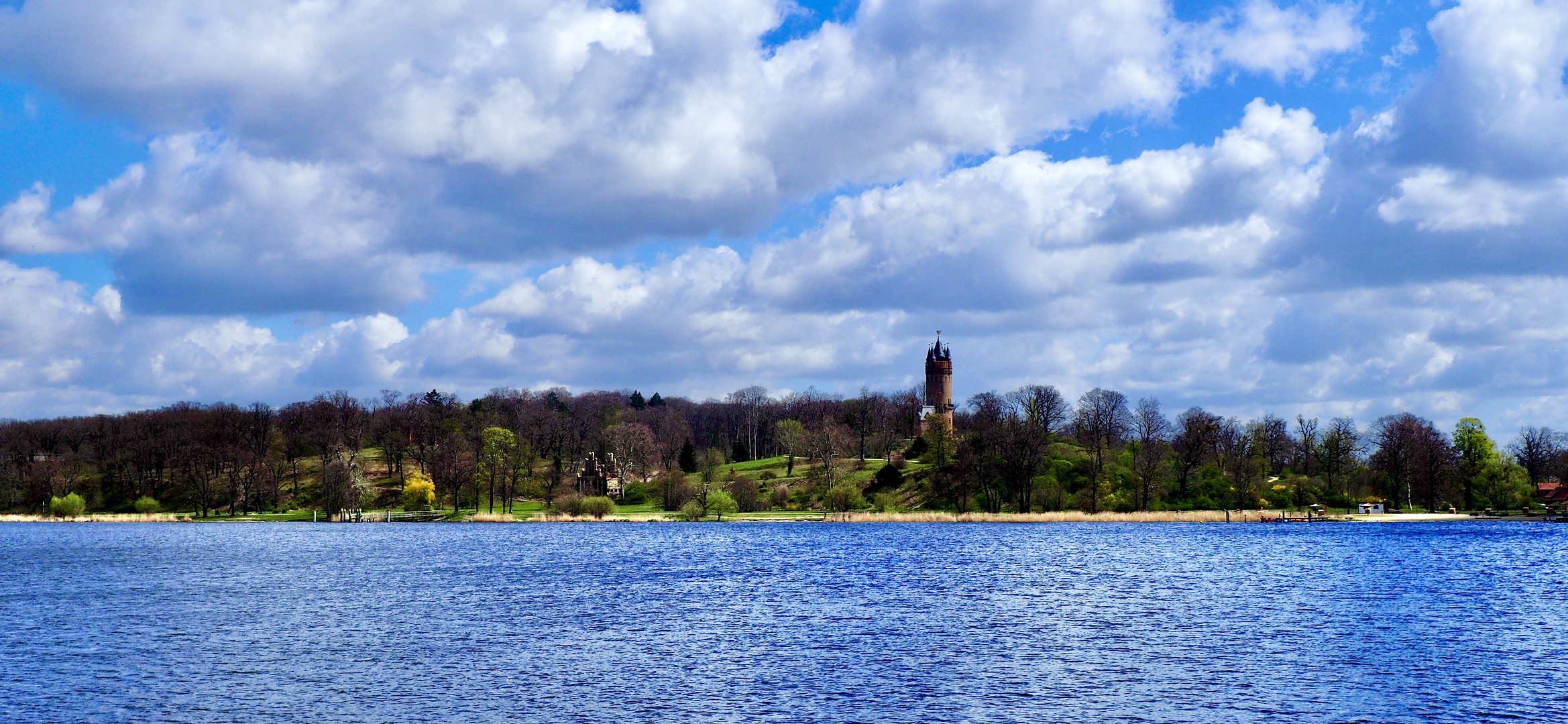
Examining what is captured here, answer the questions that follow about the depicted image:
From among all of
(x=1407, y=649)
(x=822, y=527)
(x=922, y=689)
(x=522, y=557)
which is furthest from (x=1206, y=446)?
(x=922, y=689)

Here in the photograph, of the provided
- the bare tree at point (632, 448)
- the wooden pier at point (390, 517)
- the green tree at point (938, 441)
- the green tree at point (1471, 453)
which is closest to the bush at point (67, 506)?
the wooden pier at point (390, 517)

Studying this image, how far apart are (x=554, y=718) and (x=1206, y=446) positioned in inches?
5210

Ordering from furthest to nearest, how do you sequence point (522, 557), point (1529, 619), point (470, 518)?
point (470, 518)
point (522, 557)
point (1529, 619)

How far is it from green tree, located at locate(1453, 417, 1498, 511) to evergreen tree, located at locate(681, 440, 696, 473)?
103555mm

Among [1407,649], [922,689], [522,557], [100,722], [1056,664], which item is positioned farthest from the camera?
[522,557]

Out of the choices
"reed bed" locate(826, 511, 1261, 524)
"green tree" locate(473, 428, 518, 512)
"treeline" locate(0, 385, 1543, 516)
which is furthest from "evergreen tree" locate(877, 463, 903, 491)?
"green tree" locate(473, 428, 518, 512)

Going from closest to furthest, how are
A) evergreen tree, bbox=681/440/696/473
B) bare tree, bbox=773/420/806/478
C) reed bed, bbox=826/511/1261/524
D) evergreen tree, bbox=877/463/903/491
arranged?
reed bed, bbox=826/511/1261/524, evergreen tree, bbox=877/463/903/491, bare tree, bbox=773/420/806/478, evergreen tree, bbox=681/440/696/473

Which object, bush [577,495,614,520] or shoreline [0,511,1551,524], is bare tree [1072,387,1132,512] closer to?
shoreline [0,511,1551,524]

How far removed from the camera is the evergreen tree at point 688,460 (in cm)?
18088

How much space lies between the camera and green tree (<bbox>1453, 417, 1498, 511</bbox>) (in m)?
143

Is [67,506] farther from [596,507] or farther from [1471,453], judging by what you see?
[1471,453]

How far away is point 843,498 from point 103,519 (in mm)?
96239

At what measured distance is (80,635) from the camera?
4325 cm

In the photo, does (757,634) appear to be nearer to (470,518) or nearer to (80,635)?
(80,635)
